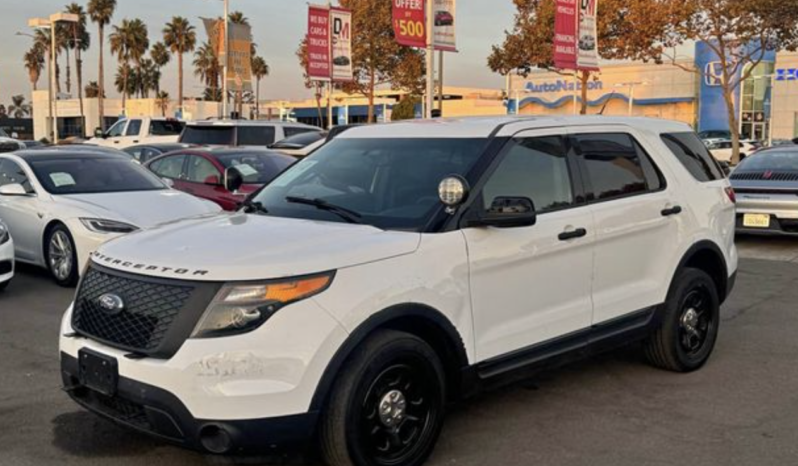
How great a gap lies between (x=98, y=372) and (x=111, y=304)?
32 cm

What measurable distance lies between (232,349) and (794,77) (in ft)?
201

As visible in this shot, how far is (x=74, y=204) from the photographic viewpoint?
355 inches

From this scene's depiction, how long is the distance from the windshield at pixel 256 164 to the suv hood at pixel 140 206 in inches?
87.8

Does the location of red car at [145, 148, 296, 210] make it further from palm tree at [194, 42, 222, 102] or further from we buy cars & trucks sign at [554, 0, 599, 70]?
palm tree at [194, 42, 222, 102]

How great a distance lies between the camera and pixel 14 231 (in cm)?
977

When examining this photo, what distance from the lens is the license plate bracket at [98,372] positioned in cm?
373

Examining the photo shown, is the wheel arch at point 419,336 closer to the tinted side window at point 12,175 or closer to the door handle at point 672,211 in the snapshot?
the door handle at point 672,211

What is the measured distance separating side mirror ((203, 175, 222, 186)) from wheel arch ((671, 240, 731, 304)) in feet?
24.6

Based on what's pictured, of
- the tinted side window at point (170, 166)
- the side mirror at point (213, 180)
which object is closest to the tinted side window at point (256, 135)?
the tinted side window at point (170, 166)

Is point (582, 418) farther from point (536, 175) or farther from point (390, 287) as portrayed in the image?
point (390, 287)

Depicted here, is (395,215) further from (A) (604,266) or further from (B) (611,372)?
(B) (611,372)

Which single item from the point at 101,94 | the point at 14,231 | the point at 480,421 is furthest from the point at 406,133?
the point at 101,94

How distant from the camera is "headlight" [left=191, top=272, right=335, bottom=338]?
353 centimetres

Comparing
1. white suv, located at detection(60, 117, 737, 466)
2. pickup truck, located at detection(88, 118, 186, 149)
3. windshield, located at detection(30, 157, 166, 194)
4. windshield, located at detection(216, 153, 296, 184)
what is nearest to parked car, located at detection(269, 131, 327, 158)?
windshield, located at detection(216, 153, 296, 184)
